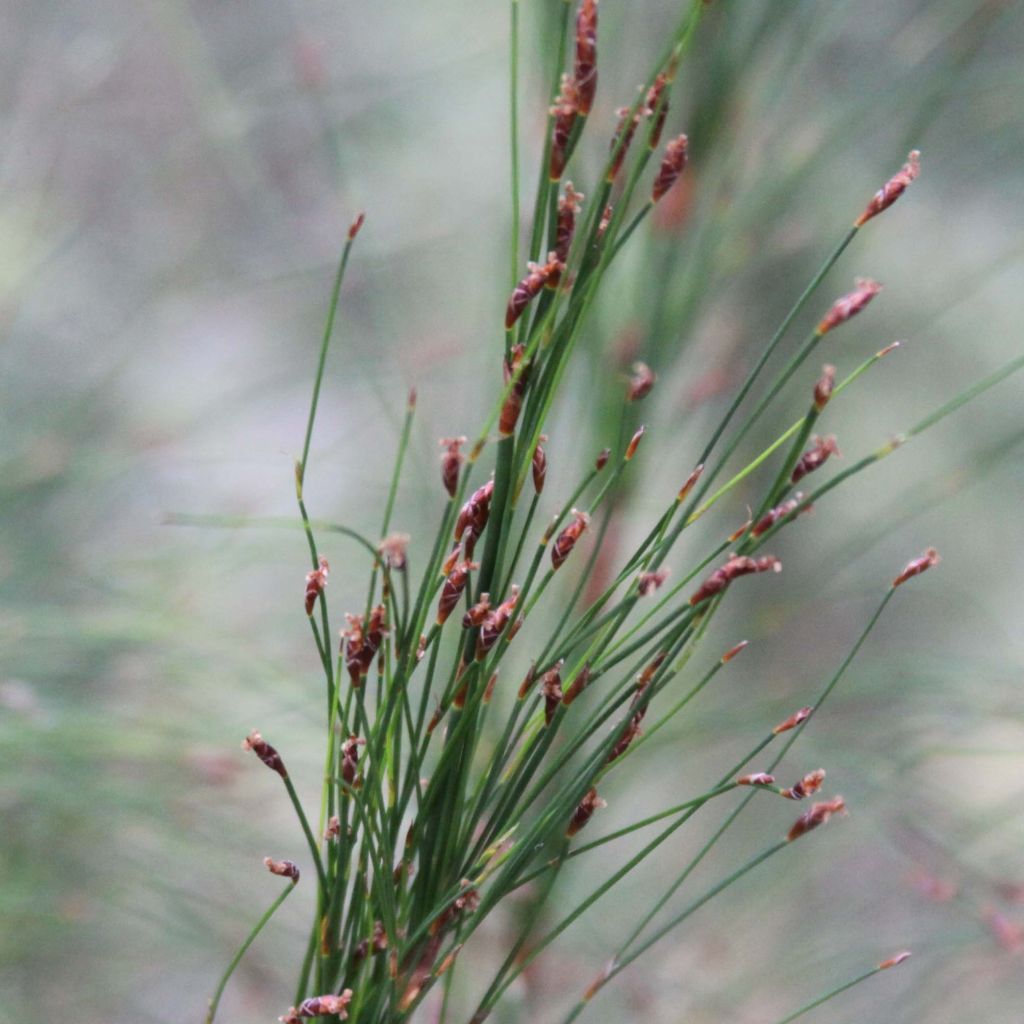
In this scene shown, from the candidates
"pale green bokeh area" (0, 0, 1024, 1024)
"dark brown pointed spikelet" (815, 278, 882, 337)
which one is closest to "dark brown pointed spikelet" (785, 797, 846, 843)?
"dark brown pointed spikelet" (815, 278, 882, 337)

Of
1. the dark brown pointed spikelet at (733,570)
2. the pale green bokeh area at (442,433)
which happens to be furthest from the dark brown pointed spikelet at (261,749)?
the pale green bokeh area at (442,433)

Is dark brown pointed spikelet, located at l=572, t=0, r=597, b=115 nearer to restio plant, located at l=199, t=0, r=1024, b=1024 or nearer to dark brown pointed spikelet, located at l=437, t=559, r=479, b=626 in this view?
restio plant, located at l=199, t=0, r=1024, b=1024

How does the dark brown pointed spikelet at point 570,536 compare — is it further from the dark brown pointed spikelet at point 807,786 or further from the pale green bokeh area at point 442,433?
the pale green bokeh area at point 442,433

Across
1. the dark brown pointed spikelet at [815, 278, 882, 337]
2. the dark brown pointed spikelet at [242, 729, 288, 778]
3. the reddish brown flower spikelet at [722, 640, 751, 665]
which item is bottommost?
the reddish brown flower spikelet at [722, 640, 751, 665]

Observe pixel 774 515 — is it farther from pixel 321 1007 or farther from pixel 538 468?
pixel 321 1007

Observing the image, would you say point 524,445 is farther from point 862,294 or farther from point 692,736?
point 692,736

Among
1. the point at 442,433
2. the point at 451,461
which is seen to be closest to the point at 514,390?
the point at 451,461
